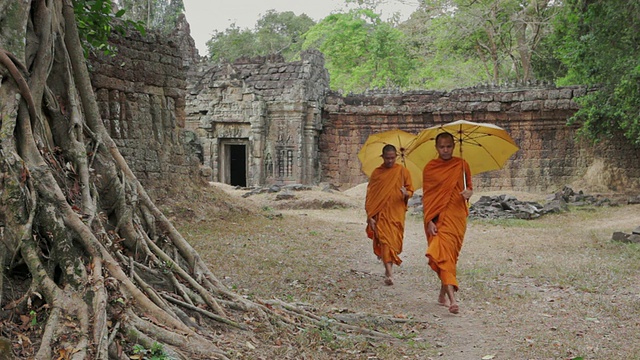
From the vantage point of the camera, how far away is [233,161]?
22859 millimetres

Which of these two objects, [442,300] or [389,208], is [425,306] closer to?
[442,300]

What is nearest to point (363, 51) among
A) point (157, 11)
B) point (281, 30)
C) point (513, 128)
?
point (157, 11)

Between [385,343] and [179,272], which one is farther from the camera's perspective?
[385,343]

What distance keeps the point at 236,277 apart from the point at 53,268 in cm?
320

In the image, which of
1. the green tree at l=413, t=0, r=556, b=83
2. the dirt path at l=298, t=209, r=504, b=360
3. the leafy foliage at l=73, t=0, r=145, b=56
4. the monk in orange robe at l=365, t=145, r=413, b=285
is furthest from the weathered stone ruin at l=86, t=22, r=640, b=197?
the leafy foliage at l=73, t=0, r=145, b=56

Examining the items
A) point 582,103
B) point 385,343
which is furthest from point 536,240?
point 582,103

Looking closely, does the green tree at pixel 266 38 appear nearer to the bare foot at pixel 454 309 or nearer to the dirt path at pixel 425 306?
the dirt path at pixel 425 306

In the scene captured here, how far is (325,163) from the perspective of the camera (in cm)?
2088

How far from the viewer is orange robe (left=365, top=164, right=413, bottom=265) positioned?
699 centimetres

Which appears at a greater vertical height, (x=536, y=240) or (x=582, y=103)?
(x=582, y=103)

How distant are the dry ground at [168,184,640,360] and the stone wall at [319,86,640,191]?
586 cm

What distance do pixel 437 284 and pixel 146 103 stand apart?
558cm

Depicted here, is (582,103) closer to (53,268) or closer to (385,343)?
(385,343)

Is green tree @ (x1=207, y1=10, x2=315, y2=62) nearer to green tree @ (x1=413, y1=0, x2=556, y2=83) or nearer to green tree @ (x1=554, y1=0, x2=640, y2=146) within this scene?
green tree @ (x1=413, y1=0, x2=556, y2=83)
